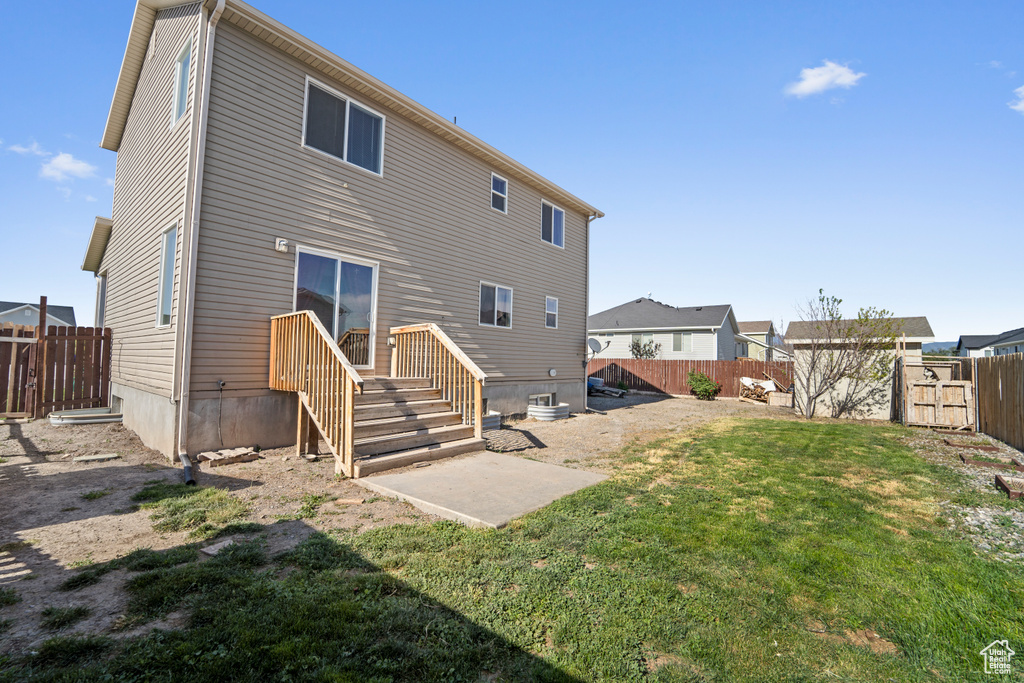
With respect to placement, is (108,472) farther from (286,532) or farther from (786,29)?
(786,29)

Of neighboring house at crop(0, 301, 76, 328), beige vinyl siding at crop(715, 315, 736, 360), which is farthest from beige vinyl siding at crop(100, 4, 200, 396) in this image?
neighboring house at crop(0, 301, 76, 328)

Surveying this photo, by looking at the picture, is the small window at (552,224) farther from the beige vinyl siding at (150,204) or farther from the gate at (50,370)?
the gate at (50,370)

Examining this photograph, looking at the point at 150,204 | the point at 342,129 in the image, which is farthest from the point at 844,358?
the point at 150,204

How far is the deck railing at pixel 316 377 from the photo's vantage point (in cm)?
549

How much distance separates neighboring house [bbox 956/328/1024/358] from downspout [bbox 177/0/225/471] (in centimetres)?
3532

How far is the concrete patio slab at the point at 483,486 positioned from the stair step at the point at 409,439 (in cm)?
49

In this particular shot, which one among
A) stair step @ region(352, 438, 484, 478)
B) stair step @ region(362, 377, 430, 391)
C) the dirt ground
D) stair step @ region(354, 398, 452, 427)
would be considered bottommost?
the dirt ground

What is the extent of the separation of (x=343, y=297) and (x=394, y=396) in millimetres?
2333

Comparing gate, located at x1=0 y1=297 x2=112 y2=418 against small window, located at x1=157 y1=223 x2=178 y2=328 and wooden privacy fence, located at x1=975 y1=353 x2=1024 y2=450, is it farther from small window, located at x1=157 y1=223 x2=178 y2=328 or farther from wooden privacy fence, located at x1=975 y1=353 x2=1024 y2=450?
wooden privacy fence, located at x1=975 y1=353 x2=1024 y2=450

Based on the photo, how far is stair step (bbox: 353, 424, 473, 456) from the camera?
19.1 feet

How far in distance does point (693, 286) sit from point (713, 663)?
36547 mm

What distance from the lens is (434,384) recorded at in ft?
25.7

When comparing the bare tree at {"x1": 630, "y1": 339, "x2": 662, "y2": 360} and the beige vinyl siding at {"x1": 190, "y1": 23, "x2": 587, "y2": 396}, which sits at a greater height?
the beige vinyl siding at {"x1": 190, "y1": 23, "x2": 587, "y2": 396}

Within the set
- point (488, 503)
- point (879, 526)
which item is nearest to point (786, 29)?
point (879, 526)
